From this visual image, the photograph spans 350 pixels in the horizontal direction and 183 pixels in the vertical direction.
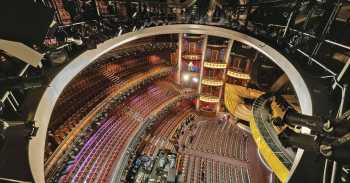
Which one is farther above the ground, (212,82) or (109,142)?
(212,82)

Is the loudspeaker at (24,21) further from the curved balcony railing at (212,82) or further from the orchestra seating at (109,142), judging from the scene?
the curved balcony railing at (212,82)

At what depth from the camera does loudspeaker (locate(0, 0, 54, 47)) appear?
414 centimetres

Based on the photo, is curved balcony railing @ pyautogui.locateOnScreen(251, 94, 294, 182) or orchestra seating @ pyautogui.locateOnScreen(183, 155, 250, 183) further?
orchestra seating @ pyautogui.locateOnScreen(183, 155, 250, 183)

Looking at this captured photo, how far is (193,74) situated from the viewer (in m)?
18.8

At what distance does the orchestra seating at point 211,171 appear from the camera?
35.2ft

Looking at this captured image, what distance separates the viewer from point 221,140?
14898 millimetres

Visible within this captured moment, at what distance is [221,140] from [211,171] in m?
4.07

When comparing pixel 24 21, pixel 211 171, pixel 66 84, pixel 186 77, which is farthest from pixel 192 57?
pixel 24 21

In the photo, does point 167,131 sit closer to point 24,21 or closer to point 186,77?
point 186,77

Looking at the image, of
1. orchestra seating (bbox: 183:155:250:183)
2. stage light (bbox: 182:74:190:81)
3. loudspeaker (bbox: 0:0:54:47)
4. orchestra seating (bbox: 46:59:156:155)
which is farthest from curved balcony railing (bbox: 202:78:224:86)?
loudspeaker (bbox: 0:0:54:47)

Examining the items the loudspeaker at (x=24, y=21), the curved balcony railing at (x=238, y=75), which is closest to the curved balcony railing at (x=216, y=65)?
the curved balcony railing at (x=238, y=75)

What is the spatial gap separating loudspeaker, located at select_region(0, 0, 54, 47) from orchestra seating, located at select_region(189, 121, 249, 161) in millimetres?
11815

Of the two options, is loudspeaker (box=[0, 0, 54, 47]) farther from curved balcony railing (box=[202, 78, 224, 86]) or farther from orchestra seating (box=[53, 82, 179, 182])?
curved balcony railing (box=[202, 78, 224, 86])

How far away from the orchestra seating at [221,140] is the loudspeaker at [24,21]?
38.8ft
